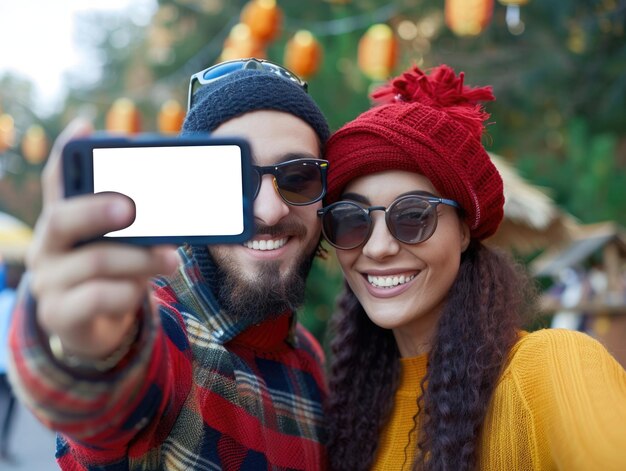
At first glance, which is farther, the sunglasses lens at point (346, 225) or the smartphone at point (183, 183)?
the sunglasses lens at point (346, 225)

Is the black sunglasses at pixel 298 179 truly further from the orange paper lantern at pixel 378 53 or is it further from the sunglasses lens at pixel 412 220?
the orange paper lantern at pixel 378 53

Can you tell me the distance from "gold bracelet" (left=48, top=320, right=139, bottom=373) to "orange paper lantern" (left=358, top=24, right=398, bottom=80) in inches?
243

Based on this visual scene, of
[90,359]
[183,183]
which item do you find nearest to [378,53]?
[183,183]

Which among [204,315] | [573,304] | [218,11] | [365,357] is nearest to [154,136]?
[204,315]

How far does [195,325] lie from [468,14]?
5588mm

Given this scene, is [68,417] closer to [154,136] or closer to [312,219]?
[154,136]

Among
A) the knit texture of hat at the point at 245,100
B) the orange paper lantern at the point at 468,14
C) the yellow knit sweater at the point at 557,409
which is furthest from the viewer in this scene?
the orange paper lantern at the point at 468,14

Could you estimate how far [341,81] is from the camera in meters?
6.44

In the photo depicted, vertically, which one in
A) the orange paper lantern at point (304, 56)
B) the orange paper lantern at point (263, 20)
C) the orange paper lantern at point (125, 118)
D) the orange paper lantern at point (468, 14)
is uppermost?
the orange paper lantern at point (263, 20)

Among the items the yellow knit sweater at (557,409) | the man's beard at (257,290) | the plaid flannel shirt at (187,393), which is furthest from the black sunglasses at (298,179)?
the yellow knit sweater at (557,409)

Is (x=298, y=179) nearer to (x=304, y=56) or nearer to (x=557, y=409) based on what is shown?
(x=557, y=409)

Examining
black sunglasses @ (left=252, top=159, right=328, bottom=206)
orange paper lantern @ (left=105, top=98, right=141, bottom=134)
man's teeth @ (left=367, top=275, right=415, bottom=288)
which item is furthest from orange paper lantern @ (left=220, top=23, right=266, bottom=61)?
man's teeth @ (left=367, top=275, right=415, bottom=288)

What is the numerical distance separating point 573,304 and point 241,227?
5094 millimetres

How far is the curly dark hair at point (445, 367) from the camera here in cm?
199
